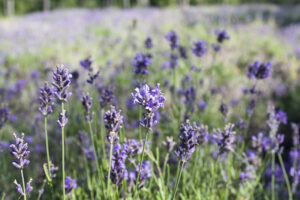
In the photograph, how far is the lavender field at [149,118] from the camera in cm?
145

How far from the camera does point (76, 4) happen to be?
33.2 m

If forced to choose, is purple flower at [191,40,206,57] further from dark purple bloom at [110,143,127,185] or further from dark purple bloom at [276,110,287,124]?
dark purple bloom at [110,143,127,185]

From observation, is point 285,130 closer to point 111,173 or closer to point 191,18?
point 111,173

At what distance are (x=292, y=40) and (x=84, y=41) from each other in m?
5.75

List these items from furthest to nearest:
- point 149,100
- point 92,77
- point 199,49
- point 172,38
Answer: point 199,49 → point 172,38 → point 92,77 → point 149,100

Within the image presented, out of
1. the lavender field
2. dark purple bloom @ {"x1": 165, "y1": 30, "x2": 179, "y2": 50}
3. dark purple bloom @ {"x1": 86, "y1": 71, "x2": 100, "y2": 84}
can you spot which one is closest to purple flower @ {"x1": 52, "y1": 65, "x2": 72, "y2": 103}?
the lavender field

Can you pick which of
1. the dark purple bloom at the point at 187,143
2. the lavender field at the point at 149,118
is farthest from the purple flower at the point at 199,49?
the dark purple bloom at the point at 187,143

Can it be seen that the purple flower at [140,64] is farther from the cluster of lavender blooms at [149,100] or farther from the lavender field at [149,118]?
the cluster of lavender blooms at [149,100]

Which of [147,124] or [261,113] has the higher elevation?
[147,124]

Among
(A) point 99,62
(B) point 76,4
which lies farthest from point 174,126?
(B) point 76,4

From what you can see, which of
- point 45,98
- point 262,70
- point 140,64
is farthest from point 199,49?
point 45,98

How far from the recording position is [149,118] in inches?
48.3

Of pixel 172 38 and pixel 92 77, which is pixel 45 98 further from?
pixel 172 38

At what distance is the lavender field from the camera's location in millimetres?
1451
